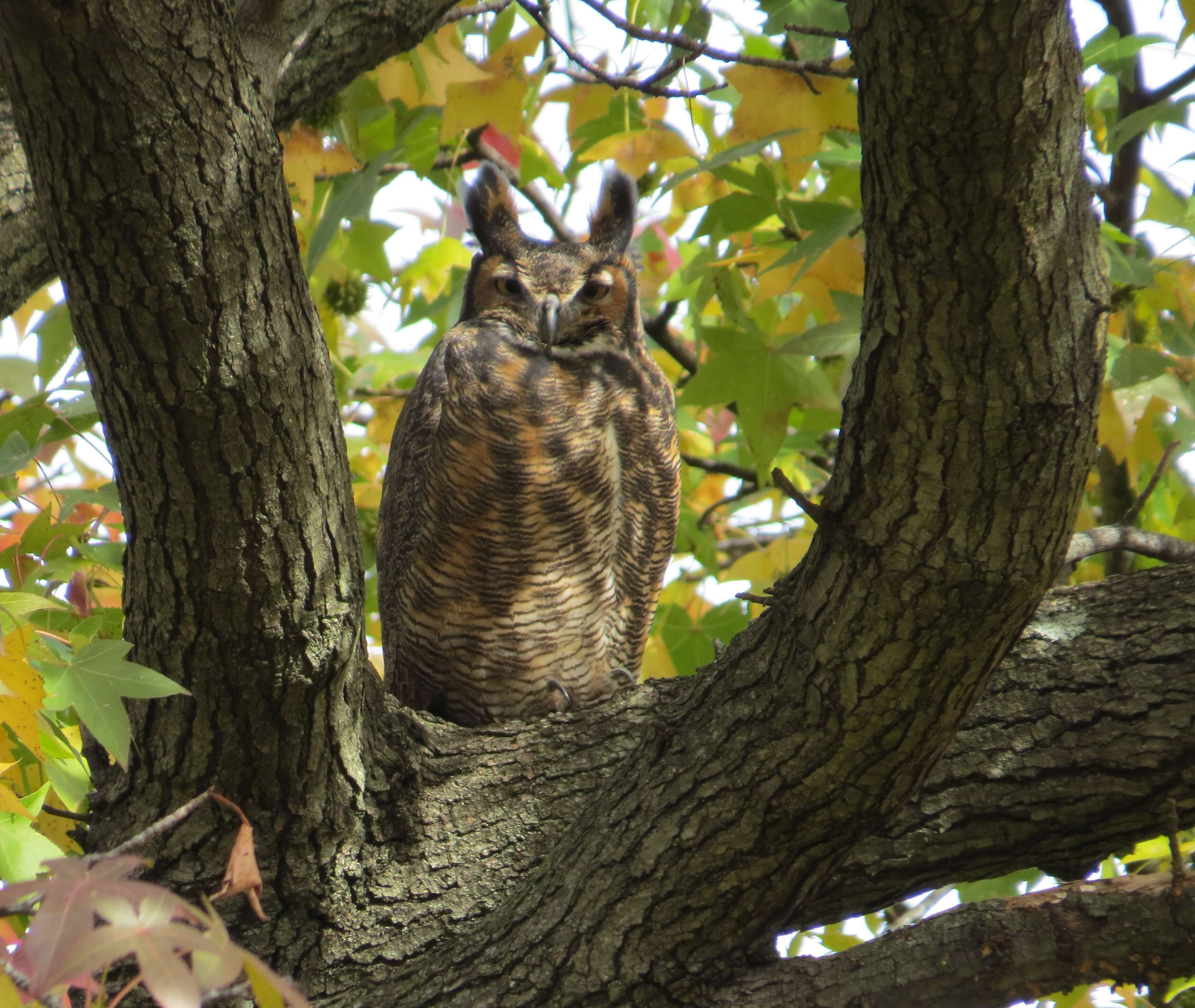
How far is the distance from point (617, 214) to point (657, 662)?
1445 millimetres

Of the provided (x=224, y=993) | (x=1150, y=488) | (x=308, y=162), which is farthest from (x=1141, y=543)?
(x=308, y=162)

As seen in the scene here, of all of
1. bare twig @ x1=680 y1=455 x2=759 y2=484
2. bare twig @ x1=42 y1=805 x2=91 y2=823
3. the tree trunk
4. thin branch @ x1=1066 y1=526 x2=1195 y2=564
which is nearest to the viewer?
the tree trunk

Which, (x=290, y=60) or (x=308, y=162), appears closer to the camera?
(x=290, y=60)

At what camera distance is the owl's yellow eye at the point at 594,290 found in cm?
349

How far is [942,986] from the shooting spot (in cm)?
168

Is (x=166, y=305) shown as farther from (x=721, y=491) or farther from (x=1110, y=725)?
(x=721, y=491)

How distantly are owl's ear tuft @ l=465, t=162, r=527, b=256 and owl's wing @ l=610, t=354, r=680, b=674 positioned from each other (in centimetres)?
65

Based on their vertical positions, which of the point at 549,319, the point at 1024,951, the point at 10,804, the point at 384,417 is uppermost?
the point at 549,319

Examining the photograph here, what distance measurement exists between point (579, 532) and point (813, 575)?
148 centimetres

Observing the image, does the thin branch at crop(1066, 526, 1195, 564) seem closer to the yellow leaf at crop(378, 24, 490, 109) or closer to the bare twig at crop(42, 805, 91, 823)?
the yellow leaf at crop(378, 24, 490, 109)

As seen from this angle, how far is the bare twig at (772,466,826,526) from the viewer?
1458 mm

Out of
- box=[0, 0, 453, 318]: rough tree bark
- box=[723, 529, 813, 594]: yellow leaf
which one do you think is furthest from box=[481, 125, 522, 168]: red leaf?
box=[723, 529, 813, 594]: yellow leaf

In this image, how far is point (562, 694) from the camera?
328 centimetres

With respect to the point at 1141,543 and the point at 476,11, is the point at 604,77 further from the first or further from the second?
the point at 1141,543
